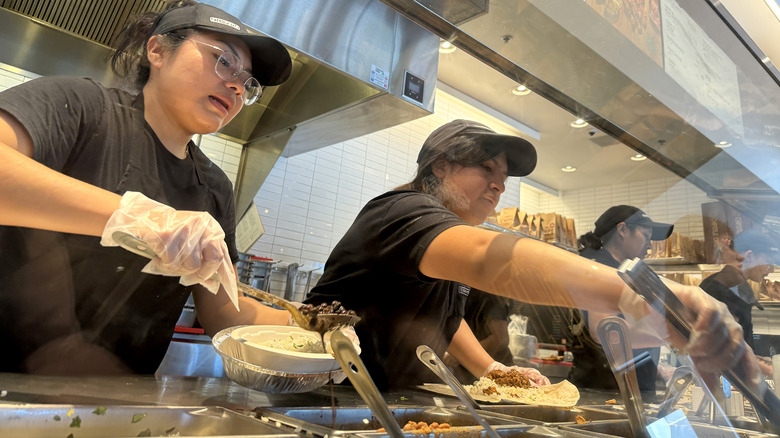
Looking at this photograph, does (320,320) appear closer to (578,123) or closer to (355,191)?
(578,123)

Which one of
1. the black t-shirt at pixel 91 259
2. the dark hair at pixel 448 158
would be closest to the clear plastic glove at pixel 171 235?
the black t-shirt at pixel 91 259

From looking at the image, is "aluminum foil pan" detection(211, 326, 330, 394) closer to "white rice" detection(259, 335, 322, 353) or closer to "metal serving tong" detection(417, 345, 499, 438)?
"white rice" detection(259, 335, 322, 353)

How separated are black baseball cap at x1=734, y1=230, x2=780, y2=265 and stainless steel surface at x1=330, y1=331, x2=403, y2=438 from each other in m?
0.72

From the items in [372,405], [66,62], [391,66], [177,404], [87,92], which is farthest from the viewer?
[66,62]

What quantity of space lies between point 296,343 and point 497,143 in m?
0.64

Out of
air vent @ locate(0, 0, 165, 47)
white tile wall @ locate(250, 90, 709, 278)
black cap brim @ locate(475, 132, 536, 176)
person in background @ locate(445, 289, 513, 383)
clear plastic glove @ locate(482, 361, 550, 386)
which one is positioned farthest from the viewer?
air vent @ locate(0, 0, 165, 47)

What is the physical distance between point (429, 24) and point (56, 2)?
5.78 ft

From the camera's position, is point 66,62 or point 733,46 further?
point 66,62

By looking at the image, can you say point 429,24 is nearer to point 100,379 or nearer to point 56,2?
point 100,379

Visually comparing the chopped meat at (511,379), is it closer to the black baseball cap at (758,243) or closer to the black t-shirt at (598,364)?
the black t-shirt at (598,364)

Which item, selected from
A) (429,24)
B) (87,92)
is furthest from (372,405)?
(87,92)

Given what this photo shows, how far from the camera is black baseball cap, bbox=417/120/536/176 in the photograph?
37.2 inches

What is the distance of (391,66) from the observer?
5.82 feet

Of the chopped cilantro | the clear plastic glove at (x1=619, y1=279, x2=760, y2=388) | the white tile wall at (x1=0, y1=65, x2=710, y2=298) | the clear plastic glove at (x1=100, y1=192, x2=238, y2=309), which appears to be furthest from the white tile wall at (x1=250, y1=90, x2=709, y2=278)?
the chopped cilantro
